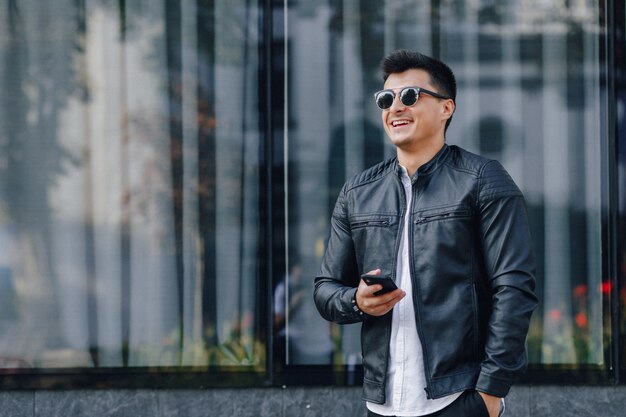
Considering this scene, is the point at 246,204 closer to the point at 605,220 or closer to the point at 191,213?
the point at 191,213

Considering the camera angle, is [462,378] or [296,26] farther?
[296,26]

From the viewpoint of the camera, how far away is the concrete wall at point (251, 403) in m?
6.02

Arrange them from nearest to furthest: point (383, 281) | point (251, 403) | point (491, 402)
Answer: point (383, 281) → point (491, 402) → point (251, 403)

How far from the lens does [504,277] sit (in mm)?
3037

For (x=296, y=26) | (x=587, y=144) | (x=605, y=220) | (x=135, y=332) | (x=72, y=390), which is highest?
(x=296, y=26)

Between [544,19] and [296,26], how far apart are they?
1.87 m

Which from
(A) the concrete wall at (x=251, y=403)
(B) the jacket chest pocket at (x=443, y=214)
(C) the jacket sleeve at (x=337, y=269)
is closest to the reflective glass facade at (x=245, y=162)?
(A) the concrete wall at (x=251, y=403)

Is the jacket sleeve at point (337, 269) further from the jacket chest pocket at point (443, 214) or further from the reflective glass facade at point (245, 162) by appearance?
the reflective glass facade at point (245, 162)

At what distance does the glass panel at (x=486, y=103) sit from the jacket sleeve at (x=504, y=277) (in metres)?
3.09

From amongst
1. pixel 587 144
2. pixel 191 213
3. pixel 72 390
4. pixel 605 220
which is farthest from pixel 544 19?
pixel 72 390

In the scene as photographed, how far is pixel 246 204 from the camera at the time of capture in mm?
6188

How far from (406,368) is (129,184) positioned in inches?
141

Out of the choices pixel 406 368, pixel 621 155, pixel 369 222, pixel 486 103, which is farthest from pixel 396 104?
pixel 621 155

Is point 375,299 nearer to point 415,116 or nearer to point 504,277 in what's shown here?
point 504,277
